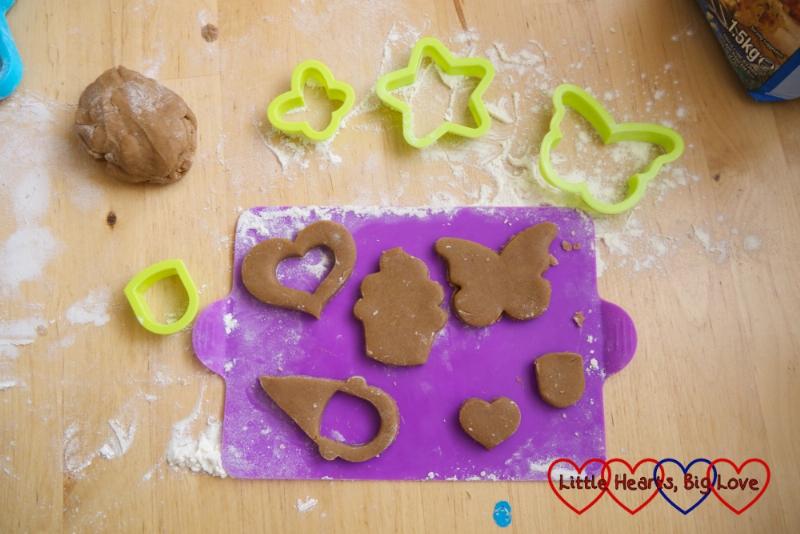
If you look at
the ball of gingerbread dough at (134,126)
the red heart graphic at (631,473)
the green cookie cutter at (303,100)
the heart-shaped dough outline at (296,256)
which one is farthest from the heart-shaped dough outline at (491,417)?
the ball of gingerbread dough at (134,126)

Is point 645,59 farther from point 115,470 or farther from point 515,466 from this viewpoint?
point 115,470

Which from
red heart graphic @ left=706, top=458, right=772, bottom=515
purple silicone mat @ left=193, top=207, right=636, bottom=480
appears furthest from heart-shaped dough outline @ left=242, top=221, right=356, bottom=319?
red heart graphic @ left=706, top=458, right=772, bottom=515

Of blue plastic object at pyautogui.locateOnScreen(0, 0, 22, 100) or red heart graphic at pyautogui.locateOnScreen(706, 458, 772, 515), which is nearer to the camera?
red heart graphic at pyautogui.locateOnScreen(706, 458, 772, 515)

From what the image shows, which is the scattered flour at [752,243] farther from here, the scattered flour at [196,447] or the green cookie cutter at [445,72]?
the scattered flour at [196,447]

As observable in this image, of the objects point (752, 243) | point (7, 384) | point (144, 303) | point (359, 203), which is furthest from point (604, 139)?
point (7, 384)

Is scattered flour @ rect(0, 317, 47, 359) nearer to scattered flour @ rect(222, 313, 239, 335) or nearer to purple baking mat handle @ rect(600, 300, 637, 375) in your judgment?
scattered flour @ rect(222, 313, 239, 335)

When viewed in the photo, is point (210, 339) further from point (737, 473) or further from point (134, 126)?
point (737, 473)
